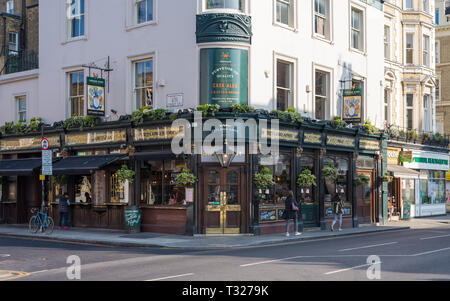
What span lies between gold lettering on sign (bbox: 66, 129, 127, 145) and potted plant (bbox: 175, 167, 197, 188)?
4.05 meters

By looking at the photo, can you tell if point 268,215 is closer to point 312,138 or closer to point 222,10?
point 312,138

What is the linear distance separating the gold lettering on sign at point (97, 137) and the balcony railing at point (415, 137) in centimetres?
1563

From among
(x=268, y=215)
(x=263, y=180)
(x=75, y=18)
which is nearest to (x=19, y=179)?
(x=75, y=18)

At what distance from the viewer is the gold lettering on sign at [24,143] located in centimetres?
2775

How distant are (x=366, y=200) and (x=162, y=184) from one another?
38.7 feet

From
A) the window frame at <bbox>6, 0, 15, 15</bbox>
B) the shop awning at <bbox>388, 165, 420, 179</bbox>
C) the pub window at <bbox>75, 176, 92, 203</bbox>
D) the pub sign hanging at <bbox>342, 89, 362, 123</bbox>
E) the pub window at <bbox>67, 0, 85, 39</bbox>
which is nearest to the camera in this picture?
the pub window at <bbox>75, 176, 92, 203</bbox>

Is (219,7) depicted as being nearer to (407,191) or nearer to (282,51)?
(282,51)

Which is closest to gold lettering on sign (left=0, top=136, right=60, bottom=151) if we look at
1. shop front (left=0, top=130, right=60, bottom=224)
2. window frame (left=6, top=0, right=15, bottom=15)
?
shop front (left=0, top=130, right=60, bottom=224)

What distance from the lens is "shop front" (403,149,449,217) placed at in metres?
36.6

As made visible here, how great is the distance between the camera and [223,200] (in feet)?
74.3

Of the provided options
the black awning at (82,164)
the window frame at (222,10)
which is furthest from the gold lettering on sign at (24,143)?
the window frame at (222,10)

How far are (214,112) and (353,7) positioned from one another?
11.7 meters

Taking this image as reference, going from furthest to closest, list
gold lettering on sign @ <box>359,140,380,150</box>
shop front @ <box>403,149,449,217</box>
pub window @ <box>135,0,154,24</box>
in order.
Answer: shop front @ <box>403,149,449,217</box>, gold lettering on sign @ <box>359,140,380,150</box>, pub window @ <box>135,0,154,24</box>

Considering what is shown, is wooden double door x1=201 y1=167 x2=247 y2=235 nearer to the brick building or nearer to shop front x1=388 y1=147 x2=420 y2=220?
shop front x1=388 y1=147 x2=420 y2=220
